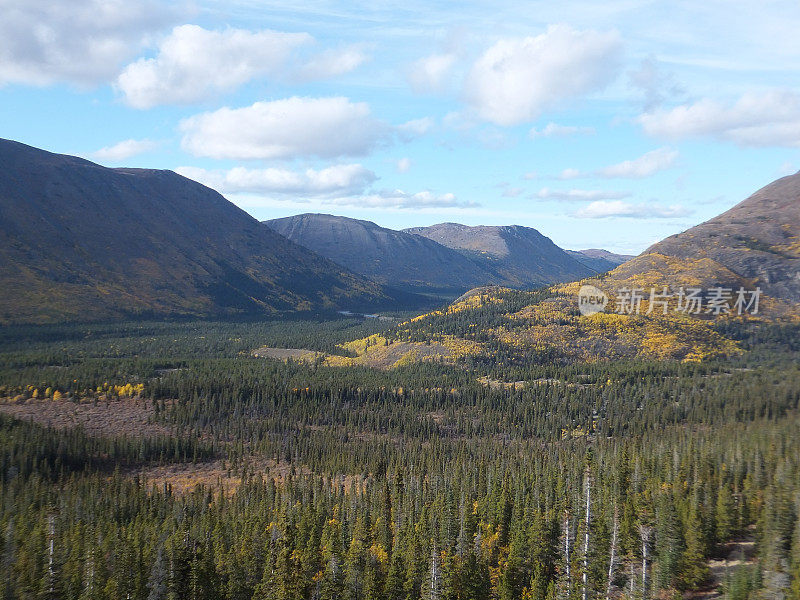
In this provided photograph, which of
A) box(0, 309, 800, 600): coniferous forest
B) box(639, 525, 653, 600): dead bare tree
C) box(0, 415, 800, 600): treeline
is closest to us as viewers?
box(639, 525, 653, 600): dead bare tree

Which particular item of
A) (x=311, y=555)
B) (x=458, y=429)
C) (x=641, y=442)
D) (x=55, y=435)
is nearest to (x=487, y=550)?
(x=311, y=555)

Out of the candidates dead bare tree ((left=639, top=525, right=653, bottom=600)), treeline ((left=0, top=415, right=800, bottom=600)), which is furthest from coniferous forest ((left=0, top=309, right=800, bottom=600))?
dead bare tree ((left=639, top=525, right=653, bottom=600))

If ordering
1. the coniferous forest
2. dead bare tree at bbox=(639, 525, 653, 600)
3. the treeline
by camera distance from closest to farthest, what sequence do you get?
dead bare tree at bbox=(639, 525, 653, 600), the treeline, the coniferous forest

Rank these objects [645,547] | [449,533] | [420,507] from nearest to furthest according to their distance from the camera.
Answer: [645,547], [449,533], [420,507]

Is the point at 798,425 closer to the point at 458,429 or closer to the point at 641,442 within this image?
the point at 641,442

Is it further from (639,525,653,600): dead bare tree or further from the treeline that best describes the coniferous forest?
(639,525,653,600): dead bare tree

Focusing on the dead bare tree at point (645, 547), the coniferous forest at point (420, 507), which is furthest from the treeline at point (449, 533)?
the coniferous forest at point (420, 507)

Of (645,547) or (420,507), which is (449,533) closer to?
(420,507)

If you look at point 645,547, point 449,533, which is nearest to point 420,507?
point 449,533

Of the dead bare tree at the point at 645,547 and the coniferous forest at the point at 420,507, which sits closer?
the dead bare tree at the point at 645,547

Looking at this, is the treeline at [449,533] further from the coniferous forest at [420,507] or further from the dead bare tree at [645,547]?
the coniferous forest at [420,507]

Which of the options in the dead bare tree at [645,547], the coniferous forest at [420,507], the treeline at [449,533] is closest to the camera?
the dead bare tree at [645,547]
